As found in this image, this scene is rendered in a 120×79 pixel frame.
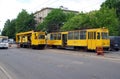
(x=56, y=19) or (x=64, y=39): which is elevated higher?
(x=56, y=19)

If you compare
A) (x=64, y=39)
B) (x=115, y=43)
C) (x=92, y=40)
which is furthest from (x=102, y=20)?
(x=92, y=40)

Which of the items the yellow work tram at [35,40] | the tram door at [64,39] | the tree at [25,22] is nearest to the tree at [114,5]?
the yellow work tram at [35,40]

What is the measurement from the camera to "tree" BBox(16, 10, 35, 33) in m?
118

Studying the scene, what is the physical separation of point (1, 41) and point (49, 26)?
1777 inches

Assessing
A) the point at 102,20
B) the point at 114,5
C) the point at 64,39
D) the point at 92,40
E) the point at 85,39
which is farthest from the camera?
the point at 114,5

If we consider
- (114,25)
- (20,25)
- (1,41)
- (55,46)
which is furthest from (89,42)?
(20,25)

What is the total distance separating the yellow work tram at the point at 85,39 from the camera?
37.7 m

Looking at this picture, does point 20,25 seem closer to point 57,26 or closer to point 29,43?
point 57,26

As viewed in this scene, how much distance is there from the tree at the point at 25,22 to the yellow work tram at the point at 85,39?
69339mm

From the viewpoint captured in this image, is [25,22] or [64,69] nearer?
[64,69]

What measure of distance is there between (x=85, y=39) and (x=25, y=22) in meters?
81.4

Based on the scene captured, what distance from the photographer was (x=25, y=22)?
119 m

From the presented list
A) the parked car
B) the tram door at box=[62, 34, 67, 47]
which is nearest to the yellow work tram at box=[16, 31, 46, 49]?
the tram door at box=[62, 34, 67, 47]

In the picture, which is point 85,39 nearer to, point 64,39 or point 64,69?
point 64,39
